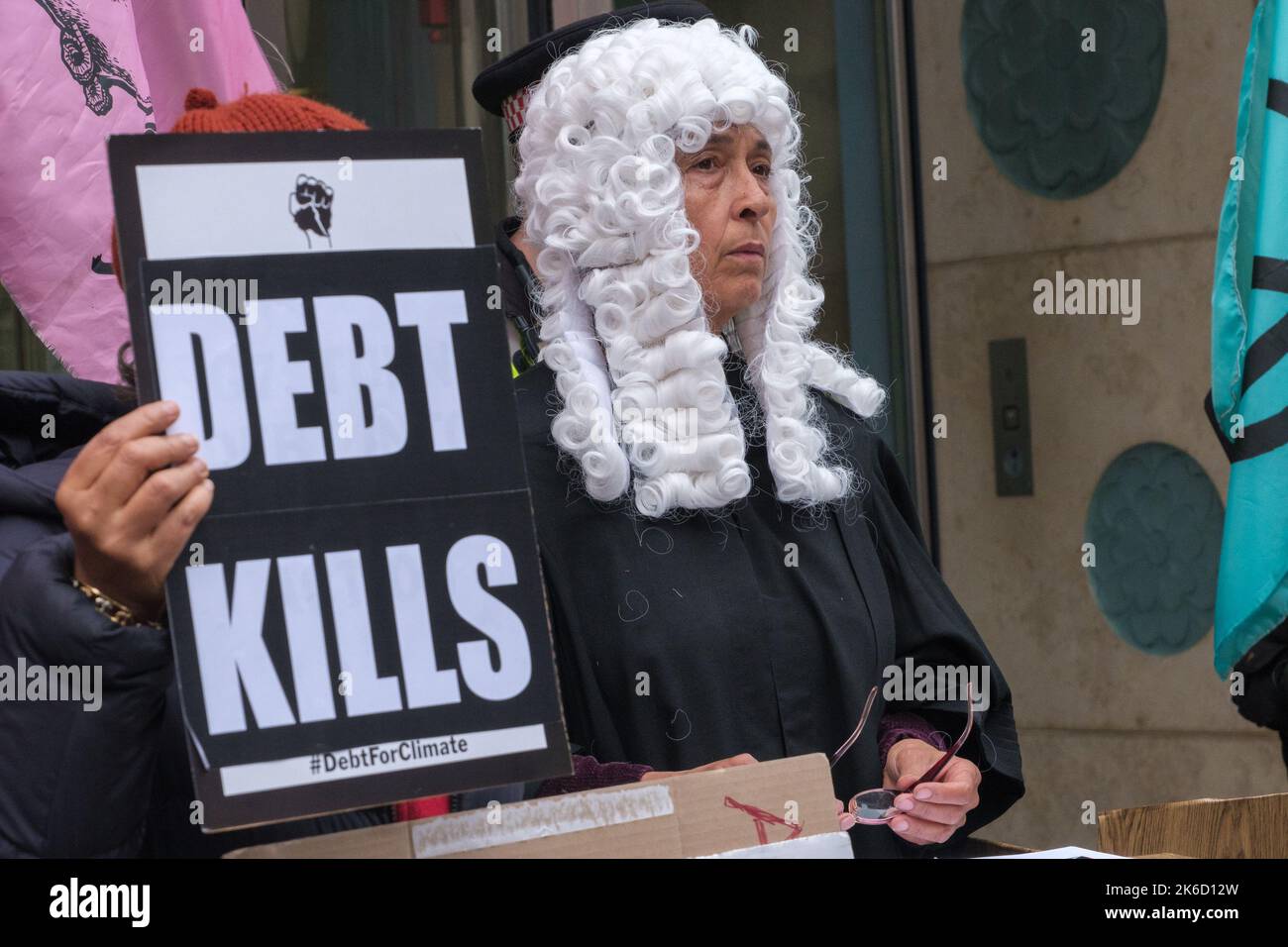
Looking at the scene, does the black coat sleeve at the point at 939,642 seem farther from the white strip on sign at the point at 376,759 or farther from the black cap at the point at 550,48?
the white strip on sign at the point at 376,759

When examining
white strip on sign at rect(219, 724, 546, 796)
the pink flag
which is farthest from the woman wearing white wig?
white strip on sign at rect(219, 724, 546, 796)

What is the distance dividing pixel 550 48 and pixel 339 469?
1535 millimetres

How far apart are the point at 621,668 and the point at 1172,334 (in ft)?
10.3

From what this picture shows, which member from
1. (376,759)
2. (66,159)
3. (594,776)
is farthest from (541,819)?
(66,159)

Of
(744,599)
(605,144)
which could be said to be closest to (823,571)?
(744,599)

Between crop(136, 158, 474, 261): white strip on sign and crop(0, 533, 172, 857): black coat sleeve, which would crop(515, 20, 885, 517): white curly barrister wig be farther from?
crop(0, 533, 172, 857): black coat sleeve

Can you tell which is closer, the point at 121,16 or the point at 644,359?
the point at 644,359

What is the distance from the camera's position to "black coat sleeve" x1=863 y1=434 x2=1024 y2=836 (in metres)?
2.27

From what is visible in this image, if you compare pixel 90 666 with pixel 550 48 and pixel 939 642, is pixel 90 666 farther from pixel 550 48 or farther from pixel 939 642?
pixel 550 48

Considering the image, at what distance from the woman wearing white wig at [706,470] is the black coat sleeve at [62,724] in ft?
2.81

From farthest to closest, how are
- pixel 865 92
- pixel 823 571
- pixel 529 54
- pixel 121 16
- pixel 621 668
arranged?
pixel 865 92 → pixel 529 54 → pixel 121 16 → pixel 823 571 → pixel 621 668

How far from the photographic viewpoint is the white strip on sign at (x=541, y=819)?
4.46 feet
